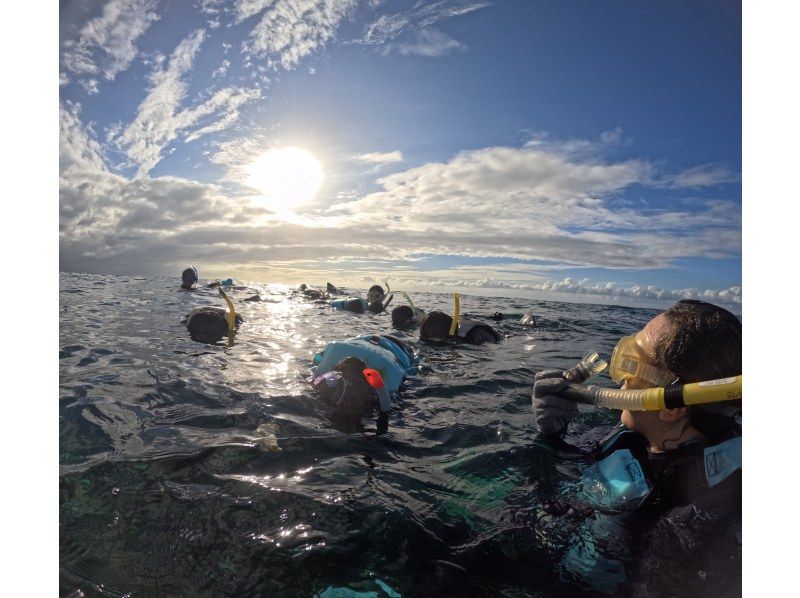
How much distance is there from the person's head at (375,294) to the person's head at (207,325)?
9.67 meters

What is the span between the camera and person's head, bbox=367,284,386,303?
67.3ft

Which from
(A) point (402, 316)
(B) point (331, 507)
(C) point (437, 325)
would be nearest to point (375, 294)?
(A) point (402, 316)

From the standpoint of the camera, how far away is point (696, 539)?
2668mm

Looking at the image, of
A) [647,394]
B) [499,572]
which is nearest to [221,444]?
[499,572]

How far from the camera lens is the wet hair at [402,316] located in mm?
15117

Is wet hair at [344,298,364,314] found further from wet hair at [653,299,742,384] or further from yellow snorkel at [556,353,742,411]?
wet hair at [653,299,742,384]

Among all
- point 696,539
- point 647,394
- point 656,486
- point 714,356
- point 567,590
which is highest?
point 714,356

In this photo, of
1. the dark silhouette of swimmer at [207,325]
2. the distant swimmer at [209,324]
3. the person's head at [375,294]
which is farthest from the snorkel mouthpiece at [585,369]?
the person's head at [375,294]

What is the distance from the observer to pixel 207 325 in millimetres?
10992

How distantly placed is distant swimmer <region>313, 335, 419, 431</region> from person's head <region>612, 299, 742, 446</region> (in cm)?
290

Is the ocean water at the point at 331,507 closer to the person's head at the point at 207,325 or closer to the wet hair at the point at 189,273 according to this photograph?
the person's head at the point at 207,325

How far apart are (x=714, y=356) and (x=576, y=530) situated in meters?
1.54

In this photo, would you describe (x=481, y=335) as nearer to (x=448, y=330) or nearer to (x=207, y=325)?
(x=448, y=330)

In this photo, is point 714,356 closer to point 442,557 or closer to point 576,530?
point 576,530
